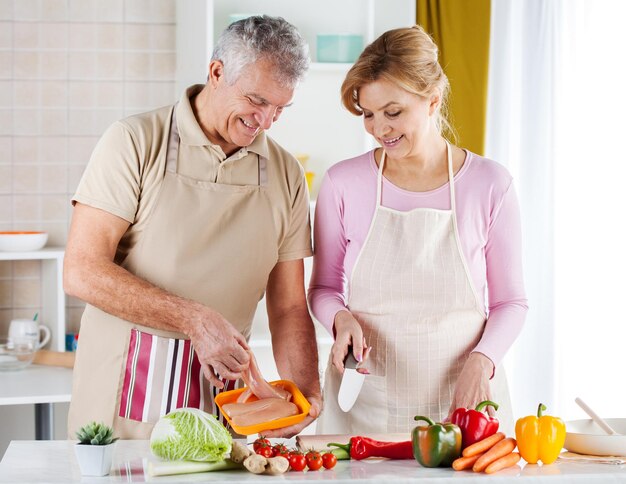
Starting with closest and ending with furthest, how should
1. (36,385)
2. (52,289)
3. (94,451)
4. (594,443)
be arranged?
(94,451) → (594,443) → (36,385) → (52,289)

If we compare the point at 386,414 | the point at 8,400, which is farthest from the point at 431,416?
the point at 8,400

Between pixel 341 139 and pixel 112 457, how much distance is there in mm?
2135

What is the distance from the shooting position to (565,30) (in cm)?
368

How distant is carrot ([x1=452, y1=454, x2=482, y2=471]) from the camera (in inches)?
70.4

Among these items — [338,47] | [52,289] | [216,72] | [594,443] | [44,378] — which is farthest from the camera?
[52,289]

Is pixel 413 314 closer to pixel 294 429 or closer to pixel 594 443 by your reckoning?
pixel 294 429

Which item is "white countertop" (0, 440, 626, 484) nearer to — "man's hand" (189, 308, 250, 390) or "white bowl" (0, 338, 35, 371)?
"man's hand" (189, 308, 250, 390)

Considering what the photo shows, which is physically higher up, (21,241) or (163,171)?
(163,171)

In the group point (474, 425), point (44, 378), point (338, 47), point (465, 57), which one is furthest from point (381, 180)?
point (44, 378)

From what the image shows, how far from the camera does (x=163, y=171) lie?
2201mm

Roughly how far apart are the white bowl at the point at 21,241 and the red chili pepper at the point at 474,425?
7.45 ft

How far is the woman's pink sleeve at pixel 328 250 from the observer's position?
2432 mm

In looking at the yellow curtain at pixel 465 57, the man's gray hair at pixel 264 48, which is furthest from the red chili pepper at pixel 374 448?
the yellow curtain at pixel 465 57

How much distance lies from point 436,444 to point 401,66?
939 millimetres
